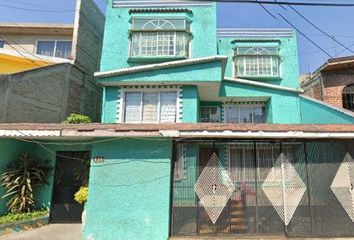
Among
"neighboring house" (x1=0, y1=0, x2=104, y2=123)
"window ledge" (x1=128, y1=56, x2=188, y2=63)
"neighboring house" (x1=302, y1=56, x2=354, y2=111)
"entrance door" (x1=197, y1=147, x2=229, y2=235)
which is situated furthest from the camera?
"neighboring house" (x1=302, y1=56, x2=354, y2=111)

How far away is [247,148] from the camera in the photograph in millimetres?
8359

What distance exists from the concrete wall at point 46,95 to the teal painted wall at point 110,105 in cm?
291

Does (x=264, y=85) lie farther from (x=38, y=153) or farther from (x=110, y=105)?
(x=38, y=153)

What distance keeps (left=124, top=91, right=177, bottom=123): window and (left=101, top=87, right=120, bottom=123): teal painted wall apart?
0.41m

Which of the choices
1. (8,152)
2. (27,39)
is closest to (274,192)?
(8,152)

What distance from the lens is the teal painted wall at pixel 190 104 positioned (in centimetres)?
1168

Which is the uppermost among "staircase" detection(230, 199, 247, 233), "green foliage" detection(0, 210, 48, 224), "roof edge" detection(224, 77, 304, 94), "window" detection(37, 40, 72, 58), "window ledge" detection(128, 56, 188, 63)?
"window" detection(37, 40, 72, 58)

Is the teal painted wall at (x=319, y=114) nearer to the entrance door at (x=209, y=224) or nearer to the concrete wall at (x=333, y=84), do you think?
the concrete wall at (x=333, y=84)

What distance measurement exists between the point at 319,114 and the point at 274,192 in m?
6.49

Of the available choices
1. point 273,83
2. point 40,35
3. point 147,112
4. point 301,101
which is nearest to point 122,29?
point 147,112

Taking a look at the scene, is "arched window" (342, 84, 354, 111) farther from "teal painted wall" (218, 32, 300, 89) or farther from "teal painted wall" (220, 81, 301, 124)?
"teal painted wall" (220, 81, 301, 124)

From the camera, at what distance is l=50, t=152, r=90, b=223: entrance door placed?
1036cm

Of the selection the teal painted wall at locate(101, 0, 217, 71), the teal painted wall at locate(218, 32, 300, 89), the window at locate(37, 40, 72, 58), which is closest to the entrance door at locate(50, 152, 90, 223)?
the teal painted wall at locate(101, 0, 217, 71)

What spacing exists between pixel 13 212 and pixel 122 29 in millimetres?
8620
